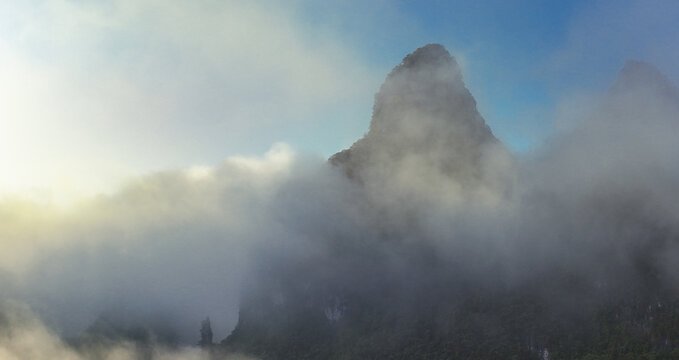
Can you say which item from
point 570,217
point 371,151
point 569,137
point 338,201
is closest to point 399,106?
point 371,151

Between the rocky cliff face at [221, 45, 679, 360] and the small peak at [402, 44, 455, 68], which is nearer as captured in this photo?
the rocky cliff face at [221, 45, 679, 360]

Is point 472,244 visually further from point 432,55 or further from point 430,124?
point 432,55

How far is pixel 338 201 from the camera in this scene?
19100 centimetres

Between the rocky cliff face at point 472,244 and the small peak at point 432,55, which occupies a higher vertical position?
the small peak at point 432,55

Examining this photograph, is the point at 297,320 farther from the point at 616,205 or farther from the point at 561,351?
the point at 616,205

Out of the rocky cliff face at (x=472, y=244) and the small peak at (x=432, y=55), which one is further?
the small peak at (x=432, y=55)

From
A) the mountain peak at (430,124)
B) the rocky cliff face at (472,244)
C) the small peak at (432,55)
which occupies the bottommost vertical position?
the rocky cliff face at (472,244)

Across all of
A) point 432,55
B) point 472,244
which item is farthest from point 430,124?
point 472,244

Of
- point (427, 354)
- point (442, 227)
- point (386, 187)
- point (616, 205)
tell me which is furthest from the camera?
point (386, 187)

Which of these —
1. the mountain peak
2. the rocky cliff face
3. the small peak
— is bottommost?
the rocky cliff face

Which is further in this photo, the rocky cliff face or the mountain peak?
the mountain peak

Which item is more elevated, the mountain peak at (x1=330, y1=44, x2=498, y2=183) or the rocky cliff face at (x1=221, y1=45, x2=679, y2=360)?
the mountain peak at (x1=330, y1=44, x2=498, y2=183)

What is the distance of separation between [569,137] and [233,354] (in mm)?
127483

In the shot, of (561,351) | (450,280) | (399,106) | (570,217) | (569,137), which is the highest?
(399,106)
